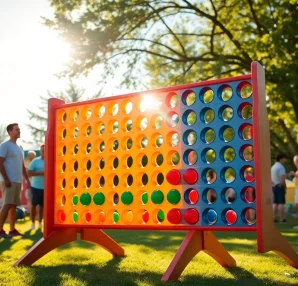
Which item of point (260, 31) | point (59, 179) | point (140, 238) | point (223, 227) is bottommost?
point (140, 238)

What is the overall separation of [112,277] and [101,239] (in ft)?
4.92

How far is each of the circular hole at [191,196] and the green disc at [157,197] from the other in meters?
0.25

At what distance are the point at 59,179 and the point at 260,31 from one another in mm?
13572

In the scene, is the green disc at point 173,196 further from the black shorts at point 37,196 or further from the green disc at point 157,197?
the black shorts at point 37,196

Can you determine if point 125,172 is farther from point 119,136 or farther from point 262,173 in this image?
point 262,173

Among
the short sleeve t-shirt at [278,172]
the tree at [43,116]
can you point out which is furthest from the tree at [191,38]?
the tree at [43,116]

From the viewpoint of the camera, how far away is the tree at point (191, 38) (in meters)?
15.4

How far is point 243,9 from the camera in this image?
18391 mm

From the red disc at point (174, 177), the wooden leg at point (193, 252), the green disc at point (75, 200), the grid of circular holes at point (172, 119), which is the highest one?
the grid of circular holes at point (172, 119)

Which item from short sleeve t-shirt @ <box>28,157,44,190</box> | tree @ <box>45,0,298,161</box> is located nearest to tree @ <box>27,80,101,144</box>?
tree @ <box>45,0,298,161</box>

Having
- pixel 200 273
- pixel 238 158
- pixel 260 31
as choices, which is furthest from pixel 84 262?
pixel 260 31

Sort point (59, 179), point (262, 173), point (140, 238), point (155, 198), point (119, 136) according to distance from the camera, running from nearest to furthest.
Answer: point (262, 173) < point (155, 198) < point (119, 136) < point (59, 179) < point (140, 238)

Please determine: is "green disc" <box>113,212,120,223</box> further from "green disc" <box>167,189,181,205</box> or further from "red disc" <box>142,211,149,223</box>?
"green disc" <box>167,189,181,205</box>

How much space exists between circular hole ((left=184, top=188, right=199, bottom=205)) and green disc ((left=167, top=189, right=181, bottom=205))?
0.07 metres
